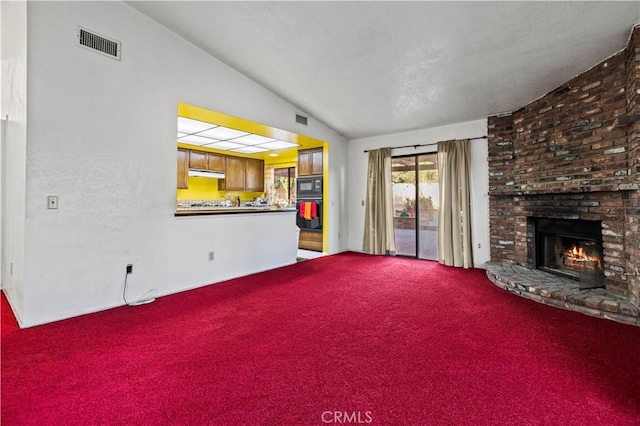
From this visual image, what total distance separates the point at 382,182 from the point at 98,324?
16.2 ft

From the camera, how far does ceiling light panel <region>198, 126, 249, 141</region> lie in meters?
5.13

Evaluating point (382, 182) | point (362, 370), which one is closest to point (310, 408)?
point (362, 370)

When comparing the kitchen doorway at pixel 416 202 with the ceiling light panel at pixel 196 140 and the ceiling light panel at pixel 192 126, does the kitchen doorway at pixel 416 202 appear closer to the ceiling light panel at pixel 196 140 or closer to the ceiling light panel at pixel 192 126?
the ceiling light panel at pixel 192 126

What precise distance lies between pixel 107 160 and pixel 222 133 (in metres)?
2.54

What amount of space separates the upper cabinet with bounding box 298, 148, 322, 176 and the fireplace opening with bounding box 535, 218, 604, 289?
156 inches

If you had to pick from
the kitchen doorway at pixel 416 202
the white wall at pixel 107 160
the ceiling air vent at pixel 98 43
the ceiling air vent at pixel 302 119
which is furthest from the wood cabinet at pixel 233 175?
the ceiling air vent at pixel 98 43

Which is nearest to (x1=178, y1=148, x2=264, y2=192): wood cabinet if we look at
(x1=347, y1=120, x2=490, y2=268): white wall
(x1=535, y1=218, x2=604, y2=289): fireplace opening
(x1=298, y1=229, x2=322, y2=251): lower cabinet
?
(x1=298, y1=229, x2=322, y2=251): lower cabinet

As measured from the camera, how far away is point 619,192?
2.97 meters

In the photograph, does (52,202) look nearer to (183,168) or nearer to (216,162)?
(183,168)

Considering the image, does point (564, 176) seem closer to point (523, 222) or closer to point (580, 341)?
point (523, 222)

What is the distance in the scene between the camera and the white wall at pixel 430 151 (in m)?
4.89

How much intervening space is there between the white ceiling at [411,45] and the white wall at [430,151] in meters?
0.54

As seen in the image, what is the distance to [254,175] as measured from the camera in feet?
25.5

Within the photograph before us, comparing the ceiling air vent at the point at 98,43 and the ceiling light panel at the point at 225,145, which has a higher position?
the ceiling air vent at the point at 98,43
